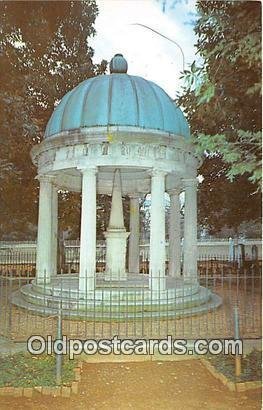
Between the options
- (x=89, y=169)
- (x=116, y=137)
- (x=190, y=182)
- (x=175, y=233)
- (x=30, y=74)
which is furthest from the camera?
(x=175, y=233)

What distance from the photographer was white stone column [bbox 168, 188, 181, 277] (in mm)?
13280

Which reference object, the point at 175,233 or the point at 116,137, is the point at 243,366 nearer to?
the point at 116,137

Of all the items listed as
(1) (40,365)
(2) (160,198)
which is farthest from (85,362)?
(2) (160,198)

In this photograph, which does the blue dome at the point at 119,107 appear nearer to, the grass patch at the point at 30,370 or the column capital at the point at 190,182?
the column capital at the point at 190,182

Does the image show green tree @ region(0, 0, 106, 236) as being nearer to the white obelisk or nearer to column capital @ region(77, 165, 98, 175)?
column capital @ region(77, 165, 98, 175)

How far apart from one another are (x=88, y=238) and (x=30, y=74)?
5.40 m

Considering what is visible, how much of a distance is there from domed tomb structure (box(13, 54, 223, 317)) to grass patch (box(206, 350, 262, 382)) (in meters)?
3.07

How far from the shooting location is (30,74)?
12.3 metres

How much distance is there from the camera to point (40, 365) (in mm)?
6027

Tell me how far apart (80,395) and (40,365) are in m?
0.91

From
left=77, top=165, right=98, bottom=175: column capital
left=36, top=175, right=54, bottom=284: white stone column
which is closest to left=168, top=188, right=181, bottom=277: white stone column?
left=36, top=175, right=54, bottom=284: white stone column

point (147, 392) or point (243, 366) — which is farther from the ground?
point (243, 366)

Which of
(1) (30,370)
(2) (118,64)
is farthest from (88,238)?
(2) (118,64)

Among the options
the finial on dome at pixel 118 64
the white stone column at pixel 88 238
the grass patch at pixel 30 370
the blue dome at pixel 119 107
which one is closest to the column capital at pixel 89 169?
the white stone column at pixel 88 238
